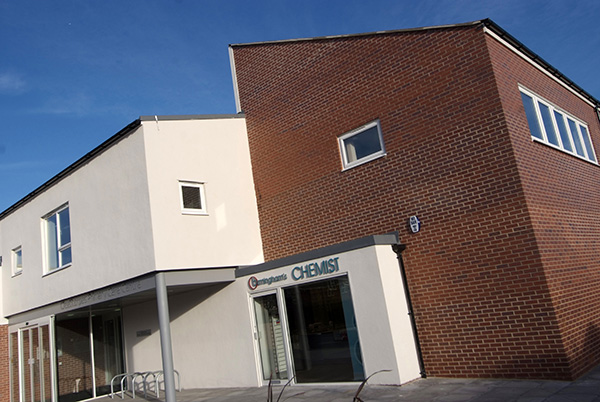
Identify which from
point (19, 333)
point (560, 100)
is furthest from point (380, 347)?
point (19, 333)

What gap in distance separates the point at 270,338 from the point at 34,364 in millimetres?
7827

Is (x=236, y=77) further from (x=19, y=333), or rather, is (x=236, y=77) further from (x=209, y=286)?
(x=19, y=333)

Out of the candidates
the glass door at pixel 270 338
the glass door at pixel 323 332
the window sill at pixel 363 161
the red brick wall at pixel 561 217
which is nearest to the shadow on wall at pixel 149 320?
Answer: the glass door at pixel 270 338

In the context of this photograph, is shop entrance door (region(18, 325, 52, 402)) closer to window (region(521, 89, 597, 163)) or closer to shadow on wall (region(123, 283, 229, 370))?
shadow on wall (region(123, 283, 229, 370))

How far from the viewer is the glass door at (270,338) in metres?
9.48

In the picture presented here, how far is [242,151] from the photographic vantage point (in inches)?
452

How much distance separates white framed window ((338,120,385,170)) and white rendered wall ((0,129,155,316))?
3.76 metres

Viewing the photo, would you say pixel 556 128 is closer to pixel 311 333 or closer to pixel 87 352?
pixel 311 333

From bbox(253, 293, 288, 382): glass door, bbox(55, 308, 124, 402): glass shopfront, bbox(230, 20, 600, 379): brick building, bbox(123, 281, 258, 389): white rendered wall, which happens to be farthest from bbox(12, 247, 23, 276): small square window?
bbox(253, 293, 288, 382): glass door

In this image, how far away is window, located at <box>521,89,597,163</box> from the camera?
8.94m

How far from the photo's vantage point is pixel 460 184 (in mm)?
8062

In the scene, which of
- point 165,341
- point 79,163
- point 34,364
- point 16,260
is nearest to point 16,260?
point 16,260

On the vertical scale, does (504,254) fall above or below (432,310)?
above

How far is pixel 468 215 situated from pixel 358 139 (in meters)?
2.71
